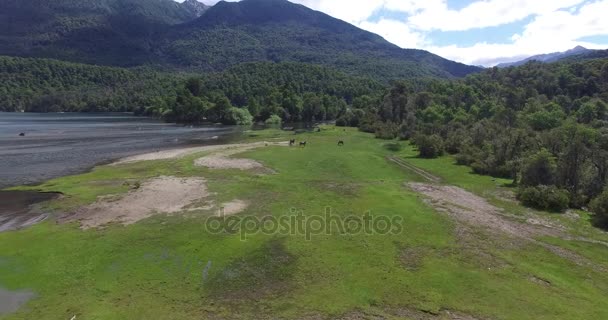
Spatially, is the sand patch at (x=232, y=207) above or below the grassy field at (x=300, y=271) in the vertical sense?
above

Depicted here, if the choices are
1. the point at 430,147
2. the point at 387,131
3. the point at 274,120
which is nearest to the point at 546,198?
the point at 430,147

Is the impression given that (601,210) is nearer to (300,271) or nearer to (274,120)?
(300,271)

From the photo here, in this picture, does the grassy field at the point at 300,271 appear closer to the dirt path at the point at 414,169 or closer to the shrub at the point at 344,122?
the dirt path at the point at 414,169

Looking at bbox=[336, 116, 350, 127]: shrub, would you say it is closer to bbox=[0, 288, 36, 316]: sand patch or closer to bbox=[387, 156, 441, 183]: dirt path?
bbox=[387, 156, 441, 183]: dirt path

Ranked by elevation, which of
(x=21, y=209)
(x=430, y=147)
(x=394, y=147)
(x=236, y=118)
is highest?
(x=236, y=118)

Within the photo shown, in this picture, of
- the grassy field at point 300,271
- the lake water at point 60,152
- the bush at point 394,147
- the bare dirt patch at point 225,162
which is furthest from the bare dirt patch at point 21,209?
the bush at point 394,147
